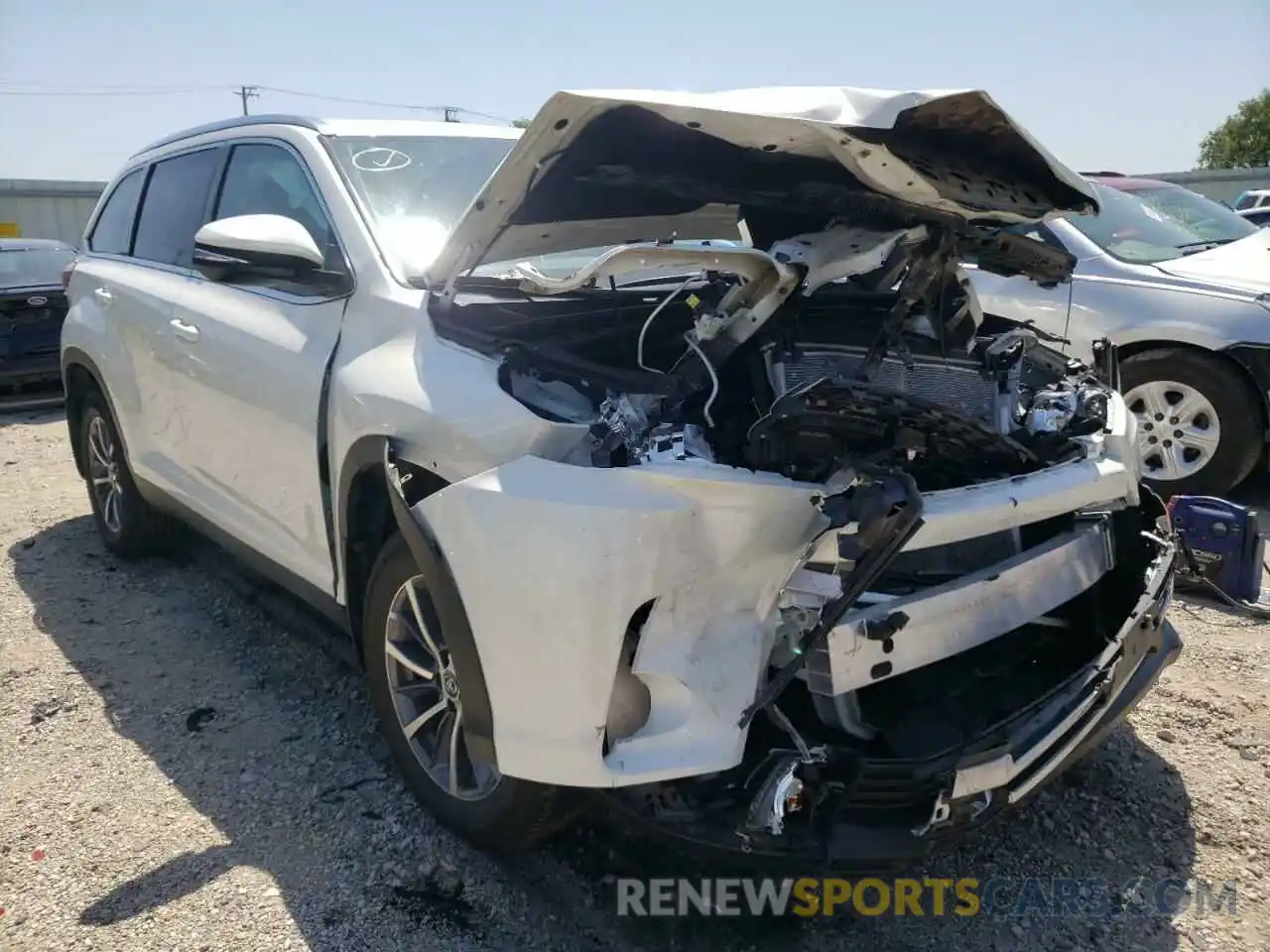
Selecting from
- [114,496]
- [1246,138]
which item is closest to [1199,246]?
[114,496]

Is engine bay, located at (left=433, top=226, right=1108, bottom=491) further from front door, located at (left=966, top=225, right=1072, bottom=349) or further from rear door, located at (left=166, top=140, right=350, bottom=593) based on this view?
front door, located at (left=966, top=225, right=1072, bottom=349)

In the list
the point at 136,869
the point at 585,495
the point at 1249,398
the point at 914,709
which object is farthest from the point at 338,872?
the point at 1249,398

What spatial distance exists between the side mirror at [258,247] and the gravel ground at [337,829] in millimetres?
1516

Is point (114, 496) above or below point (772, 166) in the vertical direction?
below

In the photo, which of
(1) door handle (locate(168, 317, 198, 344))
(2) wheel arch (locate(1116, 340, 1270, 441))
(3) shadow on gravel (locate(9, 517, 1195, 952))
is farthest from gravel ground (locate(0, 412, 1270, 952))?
(2) wheel arch (locate(1116, 340, 1270, 441))

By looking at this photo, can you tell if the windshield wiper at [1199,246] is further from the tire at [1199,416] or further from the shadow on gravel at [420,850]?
the shadow on gravel at [420,850]

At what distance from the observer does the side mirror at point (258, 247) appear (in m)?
2.86

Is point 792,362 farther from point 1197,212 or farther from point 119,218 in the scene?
point 1197,212

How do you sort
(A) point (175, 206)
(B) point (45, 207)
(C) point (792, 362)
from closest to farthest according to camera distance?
(C) point (792, 362)
(A) point (175, 206)
(B) point (45, 207)

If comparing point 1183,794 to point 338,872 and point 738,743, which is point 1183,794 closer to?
point 738,743

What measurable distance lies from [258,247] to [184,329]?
3.46 feet

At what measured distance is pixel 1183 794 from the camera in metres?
2.96

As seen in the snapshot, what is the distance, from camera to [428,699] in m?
2.79

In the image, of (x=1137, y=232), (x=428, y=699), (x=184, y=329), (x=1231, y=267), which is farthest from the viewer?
(x=1137, y=232)
